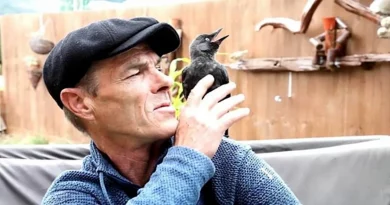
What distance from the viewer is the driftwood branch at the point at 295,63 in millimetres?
2785

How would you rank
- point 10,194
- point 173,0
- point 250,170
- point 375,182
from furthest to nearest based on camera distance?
point 173,0 → point 10,194 → point 375,182 → point 250,170

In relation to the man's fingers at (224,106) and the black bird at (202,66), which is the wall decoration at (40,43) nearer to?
the black bird at (202,66)

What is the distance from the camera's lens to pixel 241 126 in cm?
374

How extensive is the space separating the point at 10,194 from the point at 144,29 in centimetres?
157

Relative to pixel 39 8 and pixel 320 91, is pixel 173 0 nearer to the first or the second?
pixel 320 91

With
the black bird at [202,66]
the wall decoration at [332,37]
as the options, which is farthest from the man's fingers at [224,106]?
the wall decoration at [332,37]

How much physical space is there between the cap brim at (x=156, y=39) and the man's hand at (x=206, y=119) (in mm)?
110

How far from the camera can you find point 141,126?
81 cm

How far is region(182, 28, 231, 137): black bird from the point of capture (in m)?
1.42

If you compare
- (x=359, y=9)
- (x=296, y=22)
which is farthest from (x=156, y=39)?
(x=296, y=22)

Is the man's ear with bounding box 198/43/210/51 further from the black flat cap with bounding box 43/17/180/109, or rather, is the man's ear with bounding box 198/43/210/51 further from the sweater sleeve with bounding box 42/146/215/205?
the sweater sleeve with bounding box 42/146/215/205

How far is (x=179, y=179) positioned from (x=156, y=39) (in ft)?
0.82

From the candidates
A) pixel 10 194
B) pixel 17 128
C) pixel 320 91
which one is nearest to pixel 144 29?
pixel 10 194

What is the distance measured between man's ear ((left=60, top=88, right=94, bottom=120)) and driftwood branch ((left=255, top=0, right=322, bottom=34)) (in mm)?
2303
